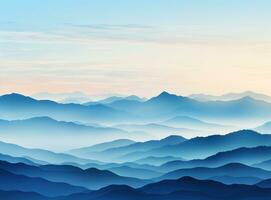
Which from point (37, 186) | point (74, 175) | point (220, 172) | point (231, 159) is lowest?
point (37, 186)

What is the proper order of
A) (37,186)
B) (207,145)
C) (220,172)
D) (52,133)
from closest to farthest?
(37,186) → (220,172) → (207,145) → (52,133)

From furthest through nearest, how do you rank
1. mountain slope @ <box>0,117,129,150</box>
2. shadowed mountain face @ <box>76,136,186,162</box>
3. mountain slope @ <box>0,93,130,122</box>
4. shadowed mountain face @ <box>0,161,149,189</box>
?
mountain slope @ <box>0,93,130,122</box>
mountain slope @ <box>0,117,129,150</box>
shadowed mountain face @ <box>76,136,186,162</box>
shadowed mountain face @ <box>0,161,149,189</box>

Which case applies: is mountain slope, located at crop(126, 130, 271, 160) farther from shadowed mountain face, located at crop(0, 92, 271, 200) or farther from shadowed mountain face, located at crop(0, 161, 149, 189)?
shadowed mountain face, located at crop(0, 161, 149, 189)

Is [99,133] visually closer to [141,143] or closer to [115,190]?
[141,143]

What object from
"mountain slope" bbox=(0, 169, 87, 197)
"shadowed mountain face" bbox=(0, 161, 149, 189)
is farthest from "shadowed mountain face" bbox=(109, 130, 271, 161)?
"mountain slope" bbox=(0, 169, 87, 197)

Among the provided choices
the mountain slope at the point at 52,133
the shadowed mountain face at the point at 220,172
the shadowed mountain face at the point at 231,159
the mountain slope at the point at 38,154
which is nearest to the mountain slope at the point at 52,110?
the mountain slope at the point at 52,133

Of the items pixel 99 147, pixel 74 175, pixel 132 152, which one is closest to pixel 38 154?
pixel 99 147

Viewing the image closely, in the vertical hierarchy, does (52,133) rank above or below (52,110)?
below

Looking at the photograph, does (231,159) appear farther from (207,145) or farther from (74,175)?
(74,175)

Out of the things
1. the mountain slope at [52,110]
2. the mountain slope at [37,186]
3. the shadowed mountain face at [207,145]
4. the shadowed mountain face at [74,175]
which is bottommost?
the mountain slope at [37,186]

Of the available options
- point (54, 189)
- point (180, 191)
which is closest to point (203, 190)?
point (180, 191)

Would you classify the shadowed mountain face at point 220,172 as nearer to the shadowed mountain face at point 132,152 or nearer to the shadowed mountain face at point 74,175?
the shadowed mountain face at point 132,152
